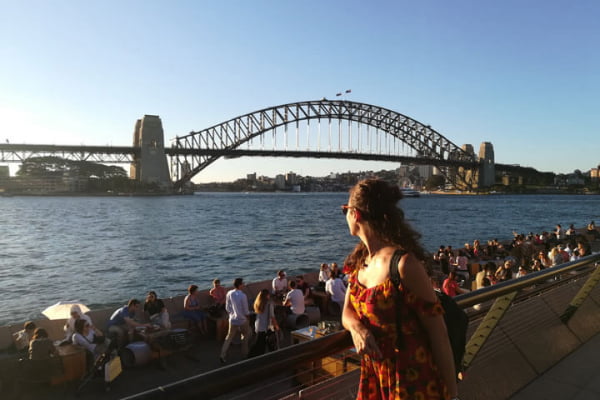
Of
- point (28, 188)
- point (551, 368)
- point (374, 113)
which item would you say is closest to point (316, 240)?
point (551, 368)

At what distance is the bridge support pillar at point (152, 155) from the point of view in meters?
74.5

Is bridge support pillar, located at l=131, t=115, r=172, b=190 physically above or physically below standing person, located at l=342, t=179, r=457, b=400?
above

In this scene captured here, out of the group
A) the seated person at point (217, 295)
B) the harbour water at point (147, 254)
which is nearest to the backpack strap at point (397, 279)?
the harbour water at point (147, 254)

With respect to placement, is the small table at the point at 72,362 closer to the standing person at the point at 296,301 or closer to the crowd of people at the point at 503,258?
the standing person at the point at 296,301

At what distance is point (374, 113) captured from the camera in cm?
8412

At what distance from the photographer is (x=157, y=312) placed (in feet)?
21.5

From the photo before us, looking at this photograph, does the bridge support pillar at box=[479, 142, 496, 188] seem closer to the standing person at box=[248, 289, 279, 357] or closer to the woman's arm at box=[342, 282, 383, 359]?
the standing person at box=[248, 289, 279, 357]

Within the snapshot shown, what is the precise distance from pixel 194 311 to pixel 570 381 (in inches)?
207

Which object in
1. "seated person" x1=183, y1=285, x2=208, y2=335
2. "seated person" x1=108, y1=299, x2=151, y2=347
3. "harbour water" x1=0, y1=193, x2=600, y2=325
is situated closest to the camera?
"seated person" x1=108, y1=299, x2=151, y2=347

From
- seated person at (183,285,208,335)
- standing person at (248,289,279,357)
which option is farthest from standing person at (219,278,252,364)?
seated person at (183,285,208,335)

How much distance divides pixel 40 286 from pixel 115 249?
827 cm

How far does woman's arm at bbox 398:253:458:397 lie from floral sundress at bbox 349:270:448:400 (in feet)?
0.09

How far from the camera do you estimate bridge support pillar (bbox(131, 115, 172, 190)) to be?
2933 inches

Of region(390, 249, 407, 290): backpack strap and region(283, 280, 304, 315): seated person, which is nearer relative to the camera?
region(390, 249, 407, 290): backpack strap
